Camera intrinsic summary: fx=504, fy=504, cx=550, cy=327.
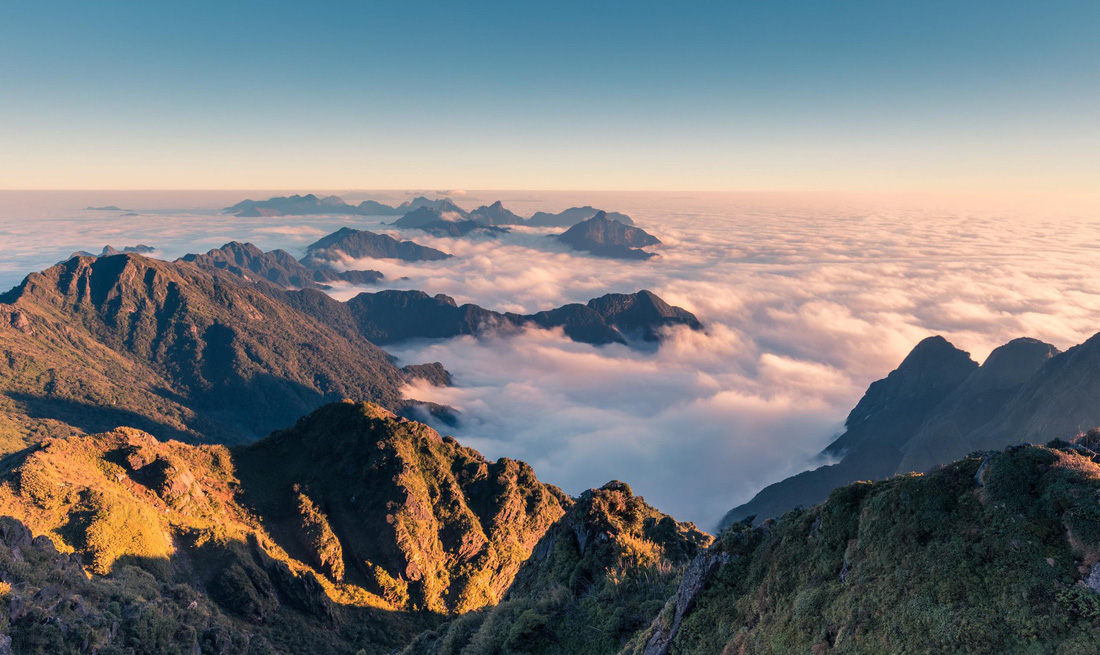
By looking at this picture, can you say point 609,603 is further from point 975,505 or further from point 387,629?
point 387,629

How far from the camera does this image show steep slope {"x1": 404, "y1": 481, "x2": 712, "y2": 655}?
46656 mm

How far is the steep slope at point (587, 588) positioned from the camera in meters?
46.7

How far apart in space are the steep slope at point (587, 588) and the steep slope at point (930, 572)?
57.2ft

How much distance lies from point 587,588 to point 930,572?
38.5 meters

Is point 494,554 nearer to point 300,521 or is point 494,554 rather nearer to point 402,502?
point 402,502

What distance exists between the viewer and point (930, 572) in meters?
22.7

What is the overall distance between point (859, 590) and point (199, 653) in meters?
68.4

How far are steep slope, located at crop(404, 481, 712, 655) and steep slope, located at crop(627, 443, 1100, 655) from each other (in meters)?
17.4

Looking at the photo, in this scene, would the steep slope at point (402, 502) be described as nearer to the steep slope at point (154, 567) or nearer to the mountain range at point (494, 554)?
the mountain range at point (494, 554)

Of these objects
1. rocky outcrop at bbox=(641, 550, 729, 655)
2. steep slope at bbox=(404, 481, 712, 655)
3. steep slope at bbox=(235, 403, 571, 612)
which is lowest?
steep slope at bbox=(235, 403, 571, 612)

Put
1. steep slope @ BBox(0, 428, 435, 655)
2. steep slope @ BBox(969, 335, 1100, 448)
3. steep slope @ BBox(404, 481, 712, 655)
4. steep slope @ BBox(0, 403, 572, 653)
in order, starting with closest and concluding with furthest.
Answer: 1. steep slope @ BBox(404, 481, 712, 655)
2. steep slope @ BBox(0, 428, 435, 655)
3. steep slope @ BBox(0, 403, 572, 653)
4. steep slope @ BBox(969, 335, 1100, 448)

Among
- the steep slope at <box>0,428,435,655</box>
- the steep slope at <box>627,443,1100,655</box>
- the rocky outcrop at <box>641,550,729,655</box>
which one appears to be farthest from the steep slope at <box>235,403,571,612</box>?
the steep slope at <box>627,443,1100,655</box>

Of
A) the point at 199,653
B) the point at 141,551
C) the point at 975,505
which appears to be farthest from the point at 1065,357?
the point at 141,551

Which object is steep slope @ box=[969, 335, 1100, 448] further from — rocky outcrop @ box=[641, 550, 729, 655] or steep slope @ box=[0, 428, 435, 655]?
steep slope @ box=[0, 428, 435, 655]
